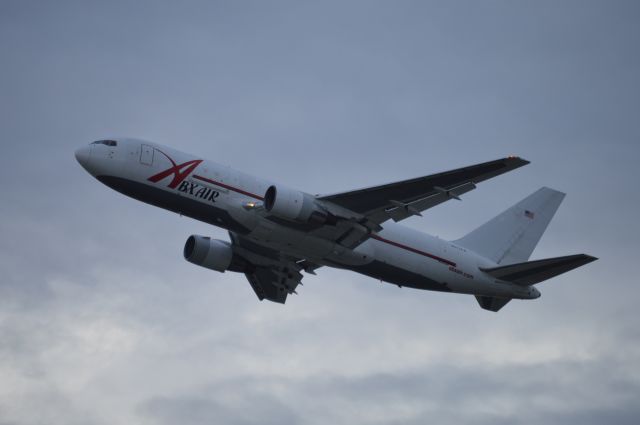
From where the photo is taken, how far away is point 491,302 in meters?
48.7

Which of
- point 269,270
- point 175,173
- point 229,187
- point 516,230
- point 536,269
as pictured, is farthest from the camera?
point 516,230

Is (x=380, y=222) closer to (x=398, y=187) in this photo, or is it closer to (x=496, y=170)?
(x=398, y=187)

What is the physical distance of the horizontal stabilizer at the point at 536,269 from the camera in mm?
43219

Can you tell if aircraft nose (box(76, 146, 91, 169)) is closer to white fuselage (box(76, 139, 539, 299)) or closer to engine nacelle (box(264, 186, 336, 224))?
white fuselage (box(76, 139, 539, 299))

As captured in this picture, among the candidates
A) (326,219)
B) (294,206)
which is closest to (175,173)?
(294,206)

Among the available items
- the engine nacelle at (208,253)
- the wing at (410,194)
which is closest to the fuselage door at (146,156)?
the wing at (410,194)

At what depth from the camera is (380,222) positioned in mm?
42812

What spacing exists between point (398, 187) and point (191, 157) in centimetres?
967

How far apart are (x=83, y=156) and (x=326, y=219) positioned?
11389 mm

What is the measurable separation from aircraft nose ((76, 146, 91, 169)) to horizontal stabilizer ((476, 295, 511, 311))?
2140 centimetres

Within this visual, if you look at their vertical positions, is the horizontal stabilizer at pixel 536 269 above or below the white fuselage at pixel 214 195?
below

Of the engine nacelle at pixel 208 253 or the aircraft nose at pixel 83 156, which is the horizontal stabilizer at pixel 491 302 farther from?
the aircraft nose at pixel 83 156

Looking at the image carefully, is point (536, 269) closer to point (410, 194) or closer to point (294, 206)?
point (410, 194)

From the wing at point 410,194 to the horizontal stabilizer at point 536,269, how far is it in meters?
7.17
